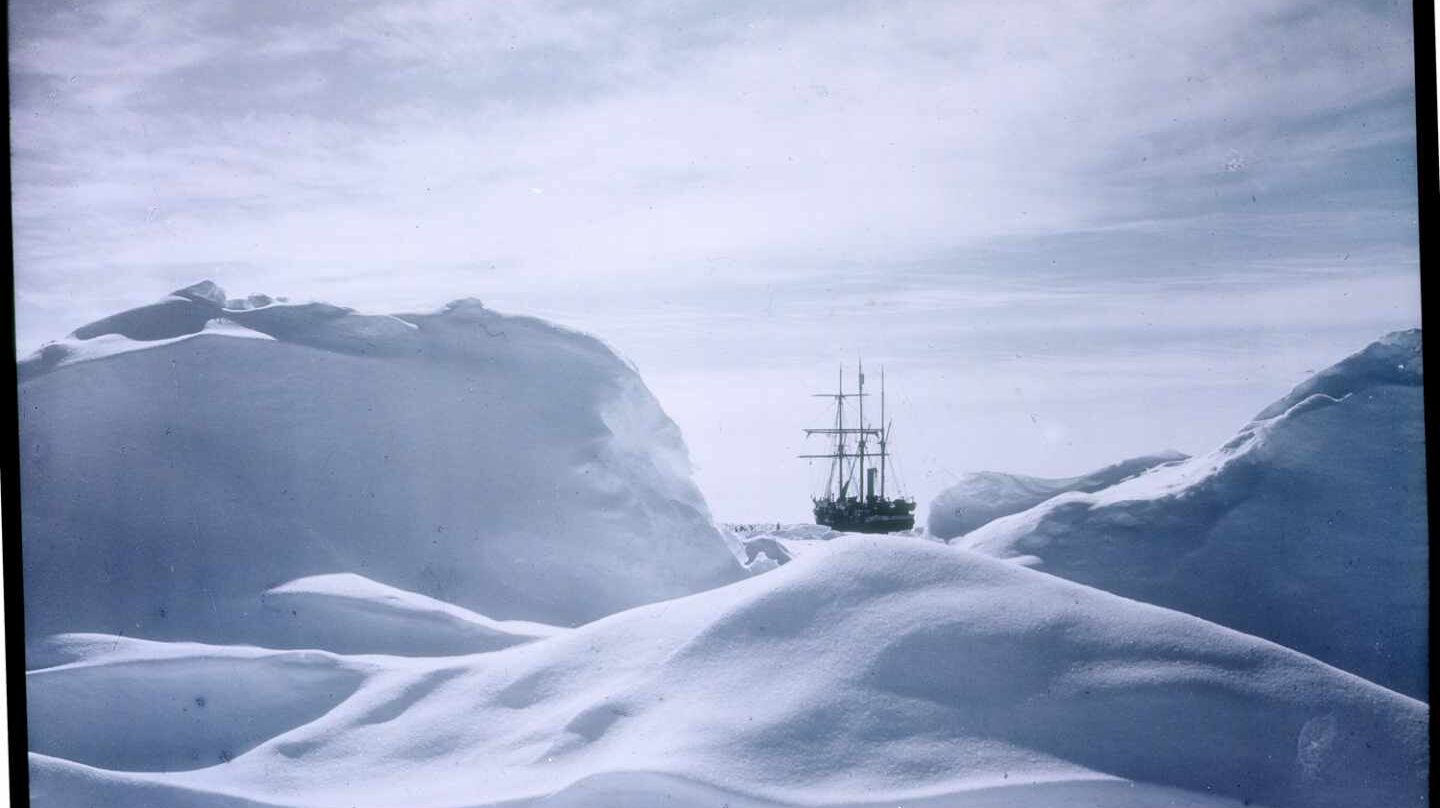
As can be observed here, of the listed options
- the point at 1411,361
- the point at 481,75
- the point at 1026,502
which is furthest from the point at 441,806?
the point at 1411,361

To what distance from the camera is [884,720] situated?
2.39m

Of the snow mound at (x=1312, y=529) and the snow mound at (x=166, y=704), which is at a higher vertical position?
the snow mound at (x=1312, y=529)

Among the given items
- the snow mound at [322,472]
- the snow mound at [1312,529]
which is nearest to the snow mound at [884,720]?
the snow mound at [1312,529]

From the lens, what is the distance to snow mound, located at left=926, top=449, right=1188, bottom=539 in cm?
310

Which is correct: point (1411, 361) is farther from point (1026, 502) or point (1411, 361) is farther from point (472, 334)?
point (472, 334)

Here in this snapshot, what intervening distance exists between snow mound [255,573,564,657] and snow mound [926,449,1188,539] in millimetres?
1500

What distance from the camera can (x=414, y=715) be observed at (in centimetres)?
267

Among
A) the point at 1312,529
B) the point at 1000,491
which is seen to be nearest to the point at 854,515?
the point at 1000,491

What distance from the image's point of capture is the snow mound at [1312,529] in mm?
2625

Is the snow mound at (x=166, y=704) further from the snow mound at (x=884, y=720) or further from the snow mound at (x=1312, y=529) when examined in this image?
the snow mound at (x=1312, y=529)

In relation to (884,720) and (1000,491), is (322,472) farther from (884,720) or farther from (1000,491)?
(1000,491)

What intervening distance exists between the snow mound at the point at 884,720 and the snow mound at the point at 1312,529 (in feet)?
0.97

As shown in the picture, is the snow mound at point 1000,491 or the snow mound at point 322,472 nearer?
the snow mound at point 322,472

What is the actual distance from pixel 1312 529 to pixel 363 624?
2.83 m
